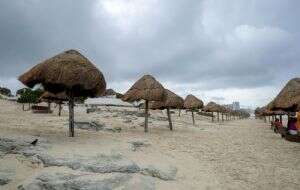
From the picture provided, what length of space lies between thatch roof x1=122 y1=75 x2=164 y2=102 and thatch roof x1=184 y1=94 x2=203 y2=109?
604 inches

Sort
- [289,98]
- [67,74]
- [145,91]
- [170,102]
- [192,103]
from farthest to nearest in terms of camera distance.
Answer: [192,103]
[170,102]
[145,91]
[289,98]
[67,74]

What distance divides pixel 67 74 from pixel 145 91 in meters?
7.30

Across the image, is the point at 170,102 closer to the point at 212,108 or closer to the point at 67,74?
the point at 67,74

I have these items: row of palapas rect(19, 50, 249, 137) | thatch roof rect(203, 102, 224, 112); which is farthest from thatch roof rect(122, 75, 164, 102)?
thatch roof rect(203, 102, 224, 112)

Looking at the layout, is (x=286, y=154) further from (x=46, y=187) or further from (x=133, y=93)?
(x=46, y=187)

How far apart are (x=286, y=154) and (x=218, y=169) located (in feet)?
14.4

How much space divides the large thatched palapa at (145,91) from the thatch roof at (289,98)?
565 cm

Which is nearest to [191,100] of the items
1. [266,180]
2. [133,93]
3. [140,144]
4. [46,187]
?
[133,93]

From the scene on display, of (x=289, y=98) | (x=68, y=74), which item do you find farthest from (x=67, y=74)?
(x=289, y=98)

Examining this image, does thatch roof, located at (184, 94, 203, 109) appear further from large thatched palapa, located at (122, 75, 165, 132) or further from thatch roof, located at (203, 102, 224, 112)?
large thatched palapa, located at (122, 75, 165, 132)

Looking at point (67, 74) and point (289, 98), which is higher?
point (67, 74)

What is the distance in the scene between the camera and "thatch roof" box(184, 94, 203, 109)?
35062 millimetres

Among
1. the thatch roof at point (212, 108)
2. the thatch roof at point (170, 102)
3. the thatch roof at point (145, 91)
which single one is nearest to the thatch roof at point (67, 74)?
the thatch roof at point (145, 91)

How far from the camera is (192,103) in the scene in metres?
35.5
